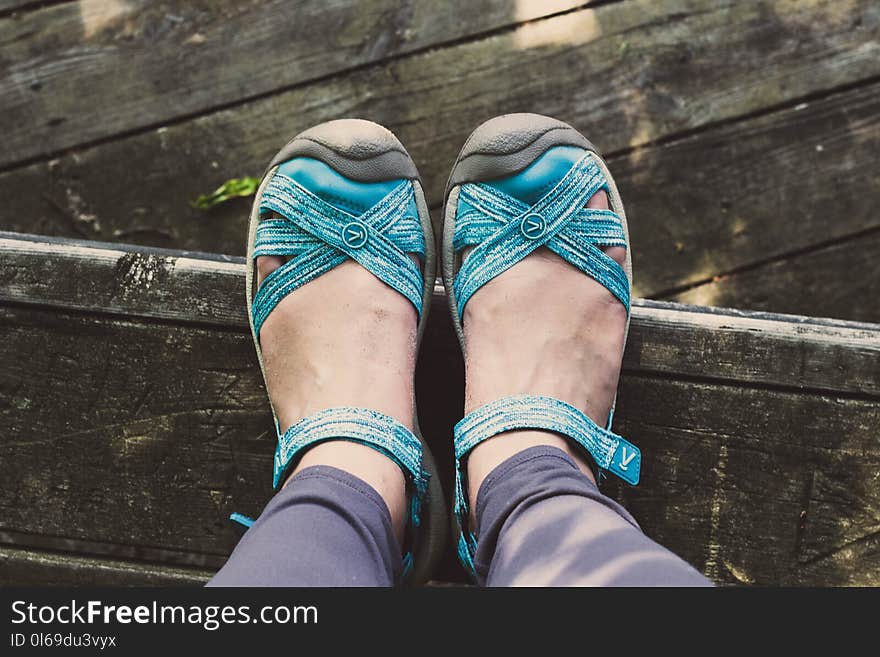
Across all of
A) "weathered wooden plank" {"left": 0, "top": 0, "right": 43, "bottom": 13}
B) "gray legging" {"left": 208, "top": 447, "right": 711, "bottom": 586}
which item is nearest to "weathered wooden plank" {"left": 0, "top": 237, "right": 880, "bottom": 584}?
"gray legging" {"left": 208, "top": 447, "right": 711, "bottom": 586}

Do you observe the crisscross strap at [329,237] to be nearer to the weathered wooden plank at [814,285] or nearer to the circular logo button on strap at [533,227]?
the circular logo button on strap at [533,227]

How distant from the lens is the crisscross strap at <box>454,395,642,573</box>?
958 millimetres

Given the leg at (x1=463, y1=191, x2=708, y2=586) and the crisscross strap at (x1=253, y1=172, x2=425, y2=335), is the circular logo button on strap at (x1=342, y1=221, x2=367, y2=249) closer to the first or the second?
the crisscross strap at (x1=253, y1=172, x2=425, y2=335)

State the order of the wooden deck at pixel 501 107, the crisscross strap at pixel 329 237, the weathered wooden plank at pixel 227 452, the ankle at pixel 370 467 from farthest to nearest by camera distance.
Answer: the wooden deck at pixel 501 107, the crisscross strap at pixel 329 237, the weathered wooden plank at pixel 227 452, the ankle at pixel 370 467

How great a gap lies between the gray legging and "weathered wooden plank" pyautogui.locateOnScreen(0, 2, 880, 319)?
79cm

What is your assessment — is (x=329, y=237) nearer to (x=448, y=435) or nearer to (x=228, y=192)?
(x=448, y=435)

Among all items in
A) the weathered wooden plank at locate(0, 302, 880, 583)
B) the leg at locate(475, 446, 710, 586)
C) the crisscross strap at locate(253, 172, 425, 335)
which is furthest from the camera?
the crisscross strap at locate(253, 172, 425, 335)

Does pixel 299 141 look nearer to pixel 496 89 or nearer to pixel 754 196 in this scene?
pixel 496 89

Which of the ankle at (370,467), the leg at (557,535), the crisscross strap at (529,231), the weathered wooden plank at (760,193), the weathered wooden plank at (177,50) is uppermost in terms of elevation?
the weathered wooden plank at (177,50)

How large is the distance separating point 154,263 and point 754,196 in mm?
1161

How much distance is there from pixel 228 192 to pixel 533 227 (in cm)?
72

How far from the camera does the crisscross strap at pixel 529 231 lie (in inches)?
43.5

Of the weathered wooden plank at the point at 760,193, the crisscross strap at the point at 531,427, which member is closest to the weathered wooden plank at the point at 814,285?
the weathered wooden plank at the point at 760,193

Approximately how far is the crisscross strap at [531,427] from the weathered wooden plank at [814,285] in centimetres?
65
